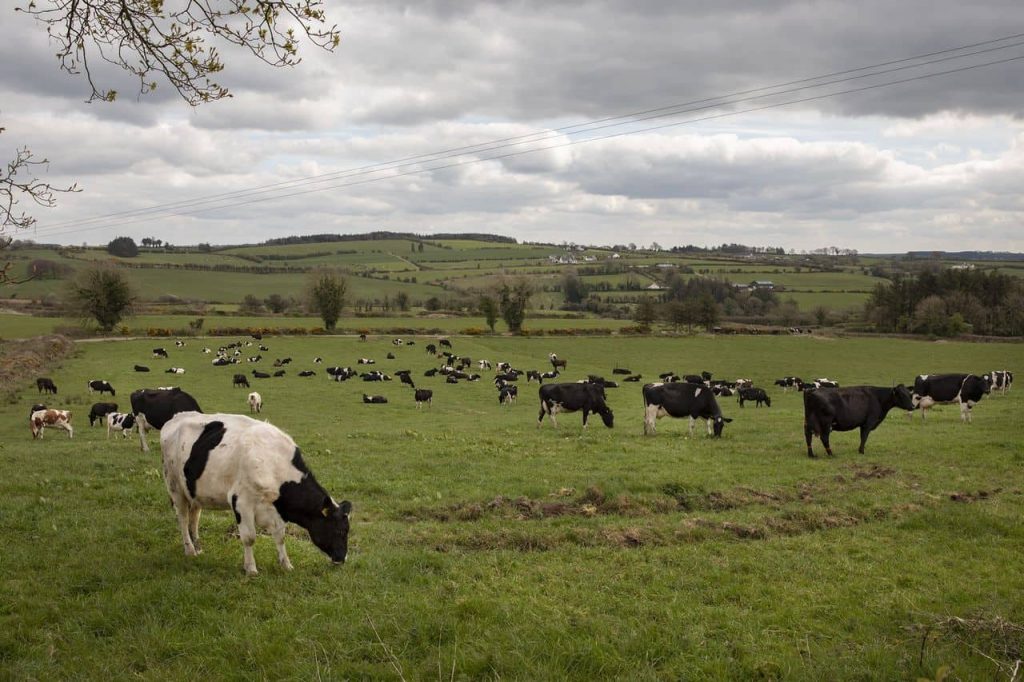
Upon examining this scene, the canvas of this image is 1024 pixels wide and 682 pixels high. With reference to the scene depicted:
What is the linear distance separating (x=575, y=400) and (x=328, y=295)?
64387 millimetres

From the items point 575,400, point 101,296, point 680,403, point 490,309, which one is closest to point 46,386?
point 575,400

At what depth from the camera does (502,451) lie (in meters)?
18.9

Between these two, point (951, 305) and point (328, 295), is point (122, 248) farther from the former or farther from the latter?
point (951, 305)

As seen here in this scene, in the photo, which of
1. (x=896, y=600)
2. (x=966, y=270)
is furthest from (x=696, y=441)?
(x=966, y=270)

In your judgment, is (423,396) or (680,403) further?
(423,396)

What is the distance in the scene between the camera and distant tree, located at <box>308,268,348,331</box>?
8531cm

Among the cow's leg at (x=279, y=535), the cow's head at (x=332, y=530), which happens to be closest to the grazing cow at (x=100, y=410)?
the cow's leg at (x=279, y=535)

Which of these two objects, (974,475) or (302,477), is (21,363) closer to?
(302,477)

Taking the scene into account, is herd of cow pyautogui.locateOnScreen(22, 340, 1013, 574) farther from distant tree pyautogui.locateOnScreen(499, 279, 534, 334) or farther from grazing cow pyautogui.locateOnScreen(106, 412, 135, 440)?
distant tree pyautogui.locateOnScreen(499, 279, 534, 334)

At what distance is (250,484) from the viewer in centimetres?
873

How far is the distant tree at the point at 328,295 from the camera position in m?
85.3

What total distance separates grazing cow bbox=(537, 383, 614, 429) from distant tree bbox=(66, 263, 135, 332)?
6222cm

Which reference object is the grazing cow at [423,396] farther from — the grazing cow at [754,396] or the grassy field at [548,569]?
the grazing cow at [754,396]

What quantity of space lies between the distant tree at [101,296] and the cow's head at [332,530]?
7367 cm
